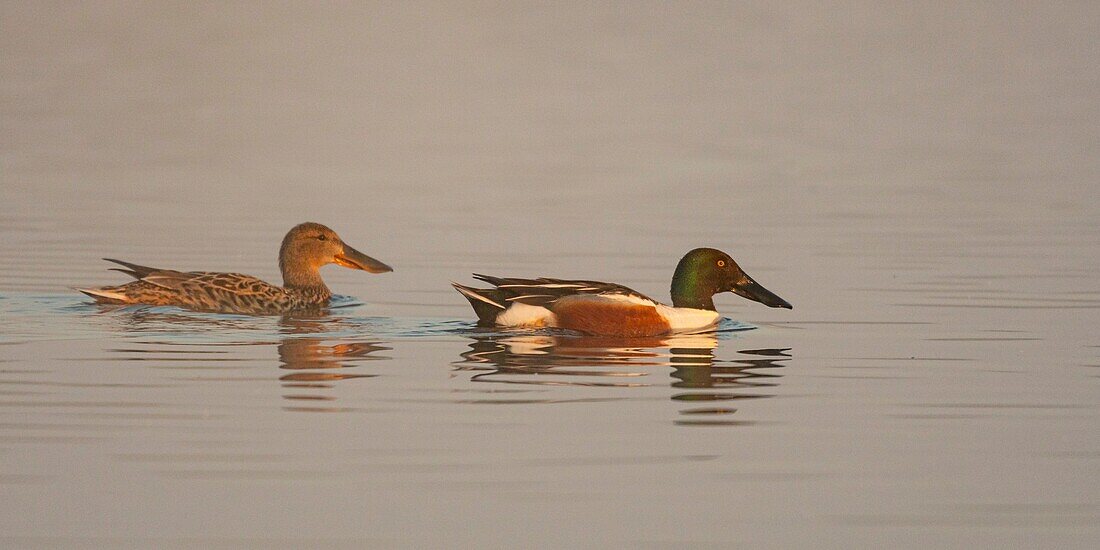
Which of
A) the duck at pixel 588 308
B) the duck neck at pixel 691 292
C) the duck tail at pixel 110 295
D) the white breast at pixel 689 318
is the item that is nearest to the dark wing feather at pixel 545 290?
the duck at pixel 588 308

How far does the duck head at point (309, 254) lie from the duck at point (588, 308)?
2.36 m

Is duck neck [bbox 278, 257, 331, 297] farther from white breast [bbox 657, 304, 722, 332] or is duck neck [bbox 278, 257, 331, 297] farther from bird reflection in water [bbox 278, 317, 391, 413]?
white breast [bbox 657, 304, 722, 332]

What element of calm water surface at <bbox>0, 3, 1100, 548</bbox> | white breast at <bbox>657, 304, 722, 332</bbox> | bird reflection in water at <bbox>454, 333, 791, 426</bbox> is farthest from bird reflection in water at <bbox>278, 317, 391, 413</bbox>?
white breast at <bbox>657, 304, 722, 332</bbox>

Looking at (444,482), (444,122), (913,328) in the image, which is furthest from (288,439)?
(444,122)

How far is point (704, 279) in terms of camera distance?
48.7 ft

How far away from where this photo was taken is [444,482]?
29.8ft

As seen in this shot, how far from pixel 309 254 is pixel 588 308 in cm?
326

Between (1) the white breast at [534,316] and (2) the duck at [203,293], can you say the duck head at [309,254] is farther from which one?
(1) the white breast at [534,316]

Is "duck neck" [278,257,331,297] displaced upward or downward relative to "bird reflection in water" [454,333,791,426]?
upward

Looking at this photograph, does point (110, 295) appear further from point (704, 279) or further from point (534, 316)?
point (704, 279)

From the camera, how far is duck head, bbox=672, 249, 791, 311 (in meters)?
14.8

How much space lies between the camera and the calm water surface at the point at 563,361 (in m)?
8.66

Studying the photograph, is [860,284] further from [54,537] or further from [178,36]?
[178,36]

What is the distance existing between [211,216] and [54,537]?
1827cm
